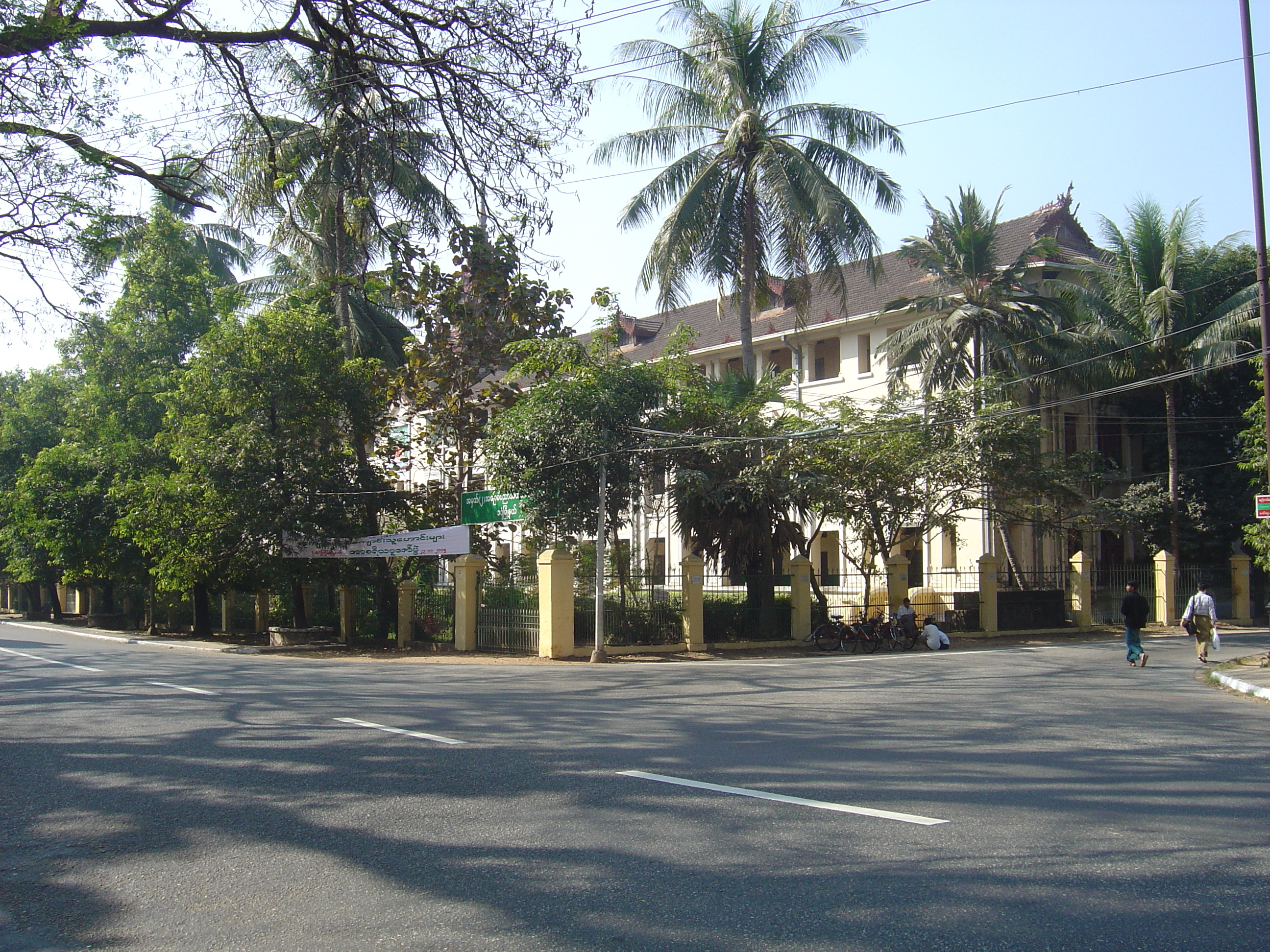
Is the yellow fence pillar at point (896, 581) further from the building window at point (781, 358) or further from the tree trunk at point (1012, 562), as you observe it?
the building window at point (781, 358)

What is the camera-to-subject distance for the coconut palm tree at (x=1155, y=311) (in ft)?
101

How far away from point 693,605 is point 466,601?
17.8ft

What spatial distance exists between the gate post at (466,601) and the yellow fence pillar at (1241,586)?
23.3 metres

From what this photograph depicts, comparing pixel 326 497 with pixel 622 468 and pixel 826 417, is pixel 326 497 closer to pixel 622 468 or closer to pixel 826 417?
pixel 622 468

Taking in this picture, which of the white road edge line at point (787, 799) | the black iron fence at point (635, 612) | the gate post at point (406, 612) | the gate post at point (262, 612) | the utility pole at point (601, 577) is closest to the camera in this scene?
the white road edge line at point (787, 799)

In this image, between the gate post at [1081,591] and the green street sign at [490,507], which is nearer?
the green street sign at [490,507]

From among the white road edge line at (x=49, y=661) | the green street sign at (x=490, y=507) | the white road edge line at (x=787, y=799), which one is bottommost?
the white road edge line at (x=49, y=661)

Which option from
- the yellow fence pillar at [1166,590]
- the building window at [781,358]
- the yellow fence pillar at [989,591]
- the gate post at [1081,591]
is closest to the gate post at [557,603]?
the yellow fence pillar at [989,591]

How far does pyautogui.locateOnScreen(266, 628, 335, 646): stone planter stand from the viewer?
27.7 metres

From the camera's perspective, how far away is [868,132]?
2625cm

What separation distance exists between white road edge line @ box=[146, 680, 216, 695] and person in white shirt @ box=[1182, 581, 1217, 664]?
16426 millimetres

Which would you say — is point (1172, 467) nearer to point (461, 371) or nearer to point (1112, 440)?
point (1112, 440)

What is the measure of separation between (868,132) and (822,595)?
1200 centimetres

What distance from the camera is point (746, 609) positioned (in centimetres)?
2441
